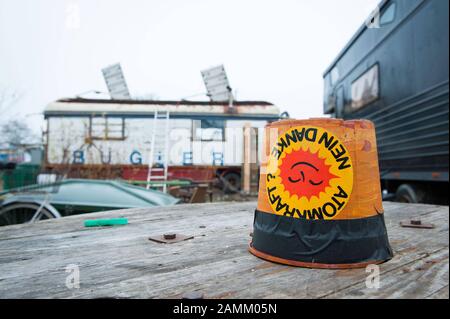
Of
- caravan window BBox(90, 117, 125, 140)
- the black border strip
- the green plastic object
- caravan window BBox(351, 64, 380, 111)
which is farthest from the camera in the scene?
caravan window BBox(90, 117, 125, 140)

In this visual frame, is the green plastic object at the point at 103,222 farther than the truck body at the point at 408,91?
No

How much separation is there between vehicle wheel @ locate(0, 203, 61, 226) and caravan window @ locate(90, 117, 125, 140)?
684 centimetres

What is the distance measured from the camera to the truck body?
12.0ft

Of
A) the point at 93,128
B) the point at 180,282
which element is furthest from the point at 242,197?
the point at 180,282

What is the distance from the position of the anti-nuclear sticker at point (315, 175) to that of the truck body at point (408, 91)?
87.5 inches

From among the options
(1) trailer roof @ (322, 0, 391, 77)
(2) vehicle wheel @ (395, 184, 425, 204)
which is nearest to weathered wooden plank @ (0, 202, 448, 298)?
(2) vehicle wheel @ (395, 184, 425, 204)

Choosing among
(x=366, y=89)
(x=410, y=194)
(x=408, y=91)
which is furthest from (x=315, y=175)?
(x=366, y=89)

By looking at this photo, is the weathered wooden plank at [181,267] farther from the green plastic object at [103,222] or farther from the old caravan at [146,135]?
the old caravan at [146,135]

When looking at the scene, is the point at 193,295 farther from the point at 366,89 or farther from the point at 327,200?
the point at 366,89

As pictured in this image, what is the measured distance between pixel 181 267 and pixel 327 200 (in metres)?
0.65

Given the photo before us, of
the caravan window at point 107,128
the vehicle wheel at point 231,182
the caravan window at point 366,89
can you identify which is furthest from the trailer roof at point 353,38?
the caravan window at point 107,128

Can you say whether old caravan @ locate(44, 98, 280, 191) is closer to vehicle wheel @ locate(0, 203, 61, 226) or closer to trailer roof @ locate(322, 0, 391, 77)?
trailer roof @ locate(322, 0, 391, 77)

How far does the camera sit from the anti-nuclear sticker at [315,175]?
133 centimetres
